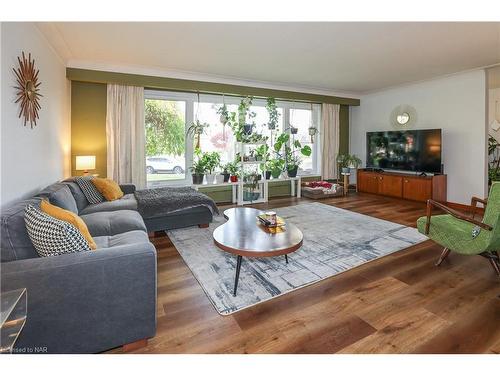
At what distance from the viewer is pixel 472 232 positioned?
7.83 ft

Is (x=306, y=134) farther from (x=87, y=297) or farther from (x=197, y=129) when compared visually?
(x=87, y=297)

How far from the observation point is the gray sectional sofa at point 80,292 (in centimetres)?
135

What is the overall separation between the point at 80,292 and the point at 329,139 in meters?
6.53

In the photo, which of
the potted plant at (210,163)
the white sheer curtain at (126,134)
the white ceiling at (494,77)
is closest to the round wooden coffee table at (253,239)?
the potted plant at (210,163)

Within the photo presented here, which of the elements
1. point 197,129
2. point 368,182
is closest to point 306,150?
point 368,182

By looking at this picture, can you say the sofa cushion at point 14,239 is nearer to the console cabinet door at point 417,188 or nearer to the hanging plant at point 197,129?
the hanging plant at point 197,129

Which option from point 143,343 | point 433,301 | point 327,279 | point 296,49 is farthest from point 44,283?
point 296,49

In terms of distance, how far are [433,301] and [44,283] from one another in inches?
101

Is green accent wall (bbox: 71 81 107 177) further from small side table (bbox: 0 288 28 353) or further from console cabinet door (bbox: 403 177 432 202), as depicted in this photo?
console cabinet door (bbox: 403 177 432 202)

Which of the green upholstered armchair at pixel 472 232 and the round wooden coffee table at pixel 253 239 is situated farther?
the green upholstered armchair at pixel 472 232

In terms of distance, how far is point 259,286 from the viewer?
227cm

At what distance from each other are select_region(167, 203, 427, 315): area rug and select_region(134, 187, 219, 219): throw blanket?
1.15ft

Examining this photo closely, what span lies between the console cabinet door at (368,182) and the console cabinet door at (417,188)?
0.70 metres

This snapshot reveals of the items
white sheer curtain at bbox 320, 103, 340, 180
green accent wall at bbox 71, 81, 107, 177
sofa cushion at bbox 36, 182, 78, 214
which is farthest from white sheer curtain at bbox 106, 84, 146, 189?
white sheer curtain at bbox 320, 103, 340, 180
